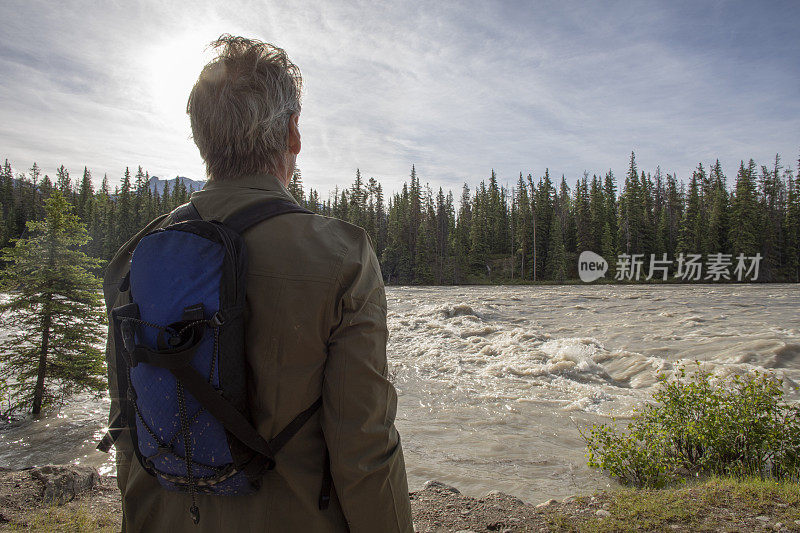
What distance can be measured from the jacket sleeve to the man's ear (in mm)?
613

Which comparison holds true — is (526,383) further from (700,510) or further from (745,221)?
(745,221)

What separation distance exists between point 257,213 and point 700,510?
435 centimetres

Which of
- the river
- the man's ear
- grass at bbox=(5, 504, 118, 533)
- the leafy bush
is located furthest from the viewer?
the river

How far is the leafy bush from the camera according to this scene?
4.69 m

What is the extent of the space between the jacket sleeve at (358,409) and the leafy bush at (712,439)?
4.34 meters

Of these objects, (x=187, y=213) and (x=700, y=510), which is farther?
(x=700, y=510)

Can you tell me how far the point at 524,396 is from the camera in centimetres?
1044

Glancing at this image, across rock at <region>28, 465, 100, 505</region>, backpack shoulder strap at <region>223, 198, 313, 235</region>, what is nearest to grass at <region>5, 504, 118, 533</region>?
rock at <region>28, 465, 100, 505</region>

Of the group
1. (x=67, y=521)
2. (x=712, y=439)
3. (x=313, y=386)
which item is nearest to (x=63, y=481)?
(x=67, y=521)

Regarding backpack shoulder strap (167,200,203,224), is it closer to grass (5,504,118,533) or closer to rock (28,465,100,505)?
grass (5,504,118,533)

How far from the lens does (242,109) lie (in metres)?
1.56

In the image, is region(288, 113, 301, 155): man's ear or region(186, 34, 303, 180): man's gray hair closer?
region(186, 34, 303, 180): man's gray hair

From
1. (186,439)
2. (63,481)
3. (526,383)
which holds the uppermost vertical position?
(186,439)

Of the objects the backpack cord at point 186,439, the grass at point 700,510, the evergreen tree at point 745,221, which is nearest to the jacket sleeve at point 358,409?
the backpack cord at point 186,439
